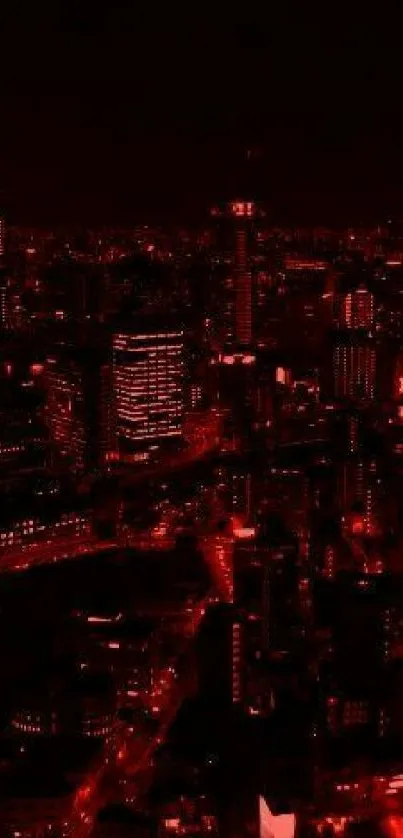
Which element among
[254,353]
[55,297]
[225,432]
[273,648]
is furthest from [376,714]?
[55,297]

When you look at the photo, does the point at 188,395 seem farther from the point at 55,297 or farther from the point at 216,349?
the point at 55,297

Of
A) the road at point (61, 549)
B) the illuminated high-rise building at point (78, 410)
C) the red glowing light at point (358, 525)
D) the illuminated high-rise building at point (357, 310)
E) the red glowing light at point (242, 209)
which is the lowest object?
the road at point (61, 549)

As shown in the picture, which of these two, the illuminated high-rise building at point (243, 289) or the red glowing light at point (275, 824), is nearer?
the red glowing light at point (275, 824)

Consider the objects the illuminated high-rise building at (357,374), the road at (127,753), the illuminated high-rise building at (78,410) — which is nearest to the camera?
the road at (127,753)

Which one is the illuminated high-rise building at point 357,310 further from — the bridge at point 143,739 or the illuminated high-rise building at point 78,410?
the bridge at point 143,739

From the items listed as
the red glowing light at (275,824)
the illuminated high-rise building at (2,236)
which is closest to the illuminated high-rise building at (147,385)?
the illuminated high-rise building at (2,236)

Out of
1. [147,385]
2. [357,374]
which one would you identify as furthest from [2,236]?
[357,374]

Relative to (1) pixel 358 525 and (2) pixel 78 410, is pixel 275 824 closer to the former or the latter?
(1) pixel 358 525
